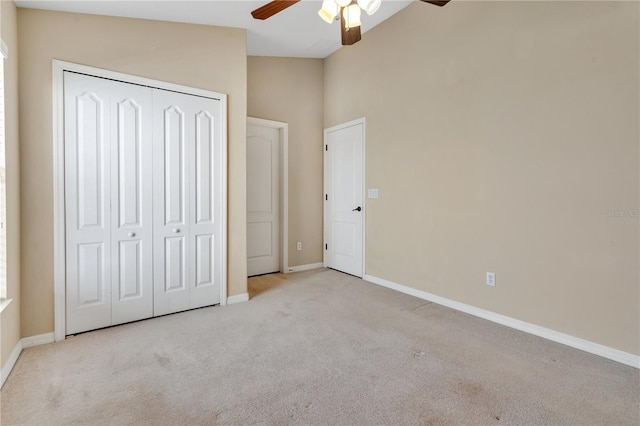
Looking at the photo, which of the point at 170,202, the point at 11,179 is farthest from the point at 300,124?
the point at 11,179

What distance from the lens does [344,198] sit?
4.62 m

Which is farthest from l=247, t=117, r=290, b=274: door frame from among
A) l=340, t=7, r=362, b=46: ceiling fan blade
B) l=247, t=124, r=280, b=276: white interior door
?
l=340, t=7, r=362, b=46: ceiling fan blade

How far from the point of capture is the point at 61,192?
2.51m

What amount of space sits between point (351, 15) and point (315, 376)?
7.53 ft

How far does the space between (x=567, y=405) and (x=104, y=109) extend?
12.5 feet

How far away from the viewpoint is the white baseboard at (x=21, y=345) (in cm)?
201

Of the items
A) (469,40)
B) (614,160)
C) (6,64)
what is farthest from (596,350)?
(6,64)

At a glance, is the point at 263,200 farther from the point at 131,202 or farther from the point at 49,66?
the point at 49,66

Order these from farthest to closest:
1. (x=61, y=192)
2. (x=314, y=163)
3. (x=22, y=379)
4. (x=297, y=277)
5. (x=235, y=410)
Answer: (x=314, y=163), (x=297, y=277), (x=61, y=192), (x=22, y=379), (x=235, y=410)

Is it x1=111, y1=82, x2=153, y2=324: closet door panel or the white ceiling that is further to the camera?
x1=111, y1=82, x2=153, y2=324: closet door panel

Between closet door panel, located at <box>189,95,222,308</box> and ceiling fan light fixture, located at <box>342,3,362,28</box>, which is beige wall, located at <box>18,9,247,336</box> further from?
ceiling fan light fixture, located at <box>342,3,362,28</box>

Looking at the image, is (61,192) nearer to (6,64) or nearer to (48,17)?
(6,64)

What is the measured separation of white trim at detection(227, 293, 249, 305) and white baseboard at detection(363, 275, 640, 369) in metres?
1.79

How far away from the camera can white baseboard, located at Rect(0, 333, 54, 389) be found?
2.01 meters
